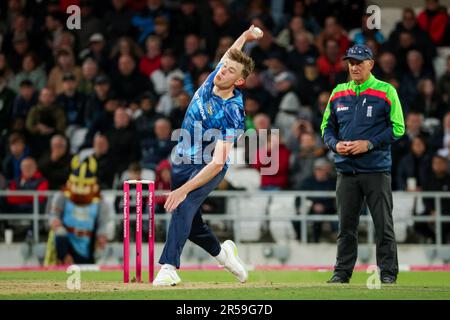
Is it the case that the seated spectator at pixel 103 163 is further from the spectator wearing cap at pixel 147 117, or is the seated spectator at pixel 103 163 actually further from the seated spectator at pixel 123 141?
the spectator wearing cap at pixel 147 117

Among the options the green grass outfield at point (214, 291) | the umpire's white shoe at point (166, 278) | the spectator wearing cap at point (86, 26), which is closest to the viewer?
the green grass outfield at point (214, 291)

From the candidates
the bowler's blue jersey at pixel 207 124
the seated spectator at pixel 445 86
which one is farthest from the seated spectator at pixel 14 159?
the bowler's blue jersey at pixel 207 124

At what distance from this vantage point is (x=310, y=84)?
71.2ft

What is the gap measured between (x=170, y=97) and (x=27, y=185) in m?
3.37

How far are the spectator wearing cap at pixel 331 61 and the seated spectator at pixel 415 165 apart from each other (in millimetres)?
2802

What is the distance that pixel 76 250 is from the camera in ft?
61.5

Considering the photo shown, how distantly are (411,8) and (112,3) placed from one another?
240 inches

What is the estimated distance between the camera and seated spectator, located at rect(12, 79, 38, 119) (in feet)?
71.5

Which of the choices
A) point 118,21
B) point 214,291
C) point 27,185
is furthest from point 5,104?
point 214,291

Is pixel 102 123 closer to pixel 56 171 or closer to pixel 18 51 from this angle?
pixel 56 171

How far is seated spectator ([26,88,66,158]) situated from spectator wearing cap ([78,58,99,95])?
0.94m

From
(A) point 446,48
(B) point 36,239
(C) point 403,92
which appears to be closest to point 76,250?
(B) point 36,239

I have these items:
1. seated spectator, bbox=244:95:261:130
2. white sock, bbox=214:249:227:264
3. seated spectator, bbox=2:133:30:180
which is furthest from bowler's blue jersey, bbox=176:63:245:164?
seated spectator, bbox=2:133:30:180

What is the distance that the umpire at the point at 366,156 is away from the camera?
41.7 feet
